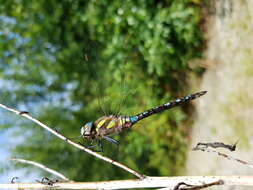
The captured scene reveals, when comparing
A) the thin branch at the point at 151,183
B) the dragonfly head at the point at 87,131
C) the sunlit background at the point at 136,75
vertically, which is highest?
the sunlit background at the point at 136,75

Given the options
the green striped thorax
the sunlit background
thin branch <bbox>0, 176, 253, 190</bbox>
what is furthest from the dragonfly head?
the sunlit background

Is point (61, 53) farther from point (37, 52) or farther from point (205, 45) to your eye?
point (205, 45)

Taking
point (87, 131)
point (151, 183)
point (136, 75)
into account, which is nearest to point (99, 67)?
point (136, 75)

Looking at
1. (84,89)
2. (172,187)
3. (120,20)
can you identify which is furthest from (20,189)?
(84,89)

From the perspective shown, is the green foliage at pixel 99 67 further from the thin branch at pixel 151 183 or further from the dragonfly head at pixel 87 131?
the thin branch at pixel 151 183

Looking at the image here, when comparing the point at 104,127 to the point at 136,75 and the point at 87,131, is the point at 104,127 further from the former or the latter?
the point at 136,75

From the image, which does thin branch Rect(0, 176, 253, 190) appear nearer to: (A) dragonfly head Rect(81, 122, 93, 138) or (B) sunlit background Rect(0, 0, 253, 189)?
(A) dragonfly head Rect(81, 122, 93, 138)

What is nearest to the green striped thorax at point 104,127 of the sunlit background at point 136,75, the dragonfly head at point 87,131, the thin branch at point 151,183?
the dragonfly head at point 87,131
